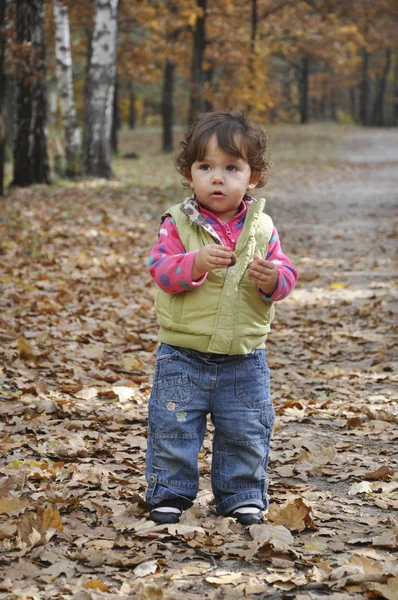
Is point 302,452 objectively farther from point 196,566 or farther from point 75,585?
point 75,585

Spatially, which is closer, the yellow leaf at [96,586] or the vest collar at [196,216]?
the yellow leaf at [96,586]

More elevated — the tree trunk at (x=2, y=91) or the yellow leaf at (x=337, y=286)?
the tree trunk at (x=2, y=91)

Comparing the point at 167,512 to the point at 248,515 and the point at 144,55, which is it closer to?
the point at 248,515

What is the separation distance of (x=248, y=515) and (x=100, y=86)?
15937mm

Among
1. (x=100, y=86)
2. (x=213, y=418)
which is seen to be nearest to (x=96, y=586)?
(x=213, y=418)

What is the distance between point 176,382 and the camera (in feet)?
11.3

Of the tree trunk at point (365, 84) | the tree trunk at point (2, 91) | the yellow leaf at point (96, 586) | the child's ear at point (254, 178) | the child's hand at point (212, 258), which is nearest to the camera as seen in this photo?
the yellow leaf at point (96, 586)

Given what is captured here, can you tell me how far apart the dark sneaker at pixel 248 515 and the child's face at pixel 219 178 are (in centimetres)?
135

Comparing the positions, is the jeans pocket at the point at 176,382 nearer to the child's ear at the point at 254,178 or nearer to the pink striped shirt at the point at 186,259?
the pink striped shirt at the point at 186,259

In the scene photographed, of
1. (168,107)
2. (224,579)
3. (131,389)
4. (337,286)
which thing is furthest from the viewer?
(168,107)

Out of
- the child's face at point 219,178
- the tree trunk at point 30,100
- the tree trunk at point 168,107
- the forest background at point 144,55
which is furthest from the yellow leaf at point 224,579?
the tree trunk at point 168,107

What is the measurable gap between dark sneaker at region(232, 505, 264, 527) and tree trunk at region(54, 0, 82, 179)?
15637 millimetres

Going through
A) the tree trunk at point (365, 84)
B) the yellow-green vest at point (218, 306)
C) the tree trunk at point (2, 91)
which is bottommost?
the yellow-green vest at point (218, 306)

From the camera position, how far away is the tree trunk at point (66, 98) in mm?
18531
